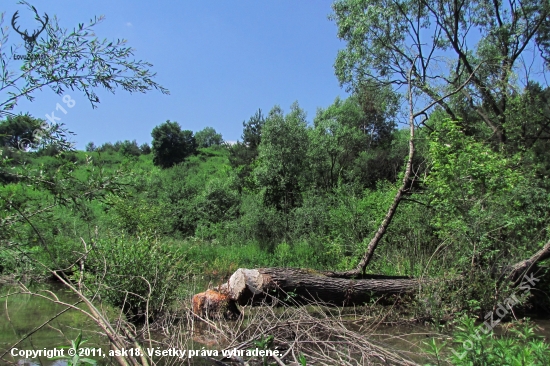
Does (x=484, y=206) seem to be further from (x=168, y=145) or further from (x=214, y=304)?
(x=168, y=145)

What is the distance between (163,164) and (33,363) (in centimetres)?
3570

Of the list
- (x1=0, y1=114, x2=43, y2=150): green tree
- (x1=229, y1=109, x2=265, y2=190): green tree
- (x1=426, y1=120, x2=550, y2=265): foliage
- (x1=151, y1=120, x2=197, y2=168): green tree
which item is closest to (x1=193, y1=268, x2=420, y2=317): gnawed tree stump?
(x1=426, y1=120, x2=550, y2=265): foliage

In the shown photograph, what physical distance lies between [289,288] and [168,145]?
34.9m

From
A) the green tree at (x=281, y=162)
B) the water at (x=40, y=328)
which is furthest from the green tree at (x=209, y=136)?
the water at (x=40, y=328)

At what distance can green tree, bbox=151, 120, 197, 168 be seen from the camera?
129 ft

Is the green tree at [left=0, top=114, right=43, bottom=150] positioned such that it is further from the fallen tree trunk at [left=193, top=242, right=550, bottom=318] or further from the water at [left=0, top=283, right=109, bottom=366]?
the fallen tree trunk at [left=193, top=242, right=550, bottom=318]

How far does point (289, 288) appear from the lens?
23.2ft

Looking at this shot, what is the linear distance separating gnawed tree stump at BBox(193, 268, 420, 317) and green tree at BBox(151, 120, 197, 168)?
33.0 metres

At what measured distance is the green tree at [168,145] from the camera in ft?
129

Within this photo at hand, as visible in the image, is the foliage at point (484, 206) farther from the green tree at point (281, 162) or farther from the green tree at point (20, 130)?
the green tree at point (281, 162)

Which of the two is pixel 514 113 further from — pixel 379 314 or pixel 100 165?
pixel 100 165

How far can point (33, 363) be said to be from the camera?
16.4 ft

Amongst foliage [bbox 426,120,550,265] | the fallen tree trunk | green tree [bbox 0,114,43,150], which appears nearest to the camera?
green tree [bbox 0,114,43,150]

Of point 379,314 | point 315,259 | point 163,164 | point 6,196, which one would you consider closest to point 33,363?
point 6,196
